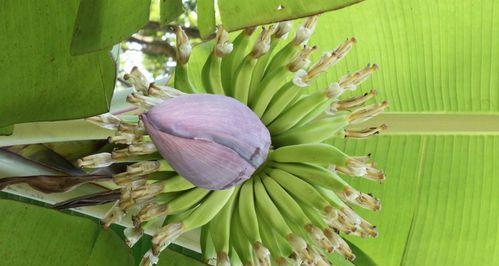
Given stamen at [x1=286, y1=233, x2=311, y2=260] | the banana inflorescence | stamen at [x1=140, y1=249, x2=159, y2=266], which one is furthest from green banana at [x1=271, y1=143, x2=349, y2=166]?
stamen at [x1=140, y1=249, x2=159, y2=266]

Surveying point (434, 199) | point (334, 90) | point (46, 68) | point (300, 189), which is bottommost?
point (434, 199)

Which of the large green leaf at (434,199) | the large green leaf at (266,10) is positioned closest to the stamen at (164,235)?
the large green leaf at (266,10)

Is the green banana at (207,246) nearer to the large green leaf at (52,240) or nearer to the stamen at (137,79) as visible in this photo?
the large green leaf at (52,240)

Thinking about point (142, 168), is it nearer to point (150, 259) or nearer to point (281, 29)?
point (150, 259)

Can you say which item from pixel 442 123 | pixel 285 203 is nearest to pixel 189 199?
pixel 285 203

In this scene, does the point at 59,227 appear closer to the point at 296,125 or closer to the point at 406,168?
the point at 296,125

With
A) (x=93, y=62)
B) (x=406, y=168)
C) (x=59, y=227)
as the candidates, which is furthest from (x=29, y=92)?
(x=406, y=168)

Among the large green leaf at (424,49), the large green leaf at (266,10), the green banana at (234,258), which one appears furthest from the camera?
the large green leaf at (424,49)
